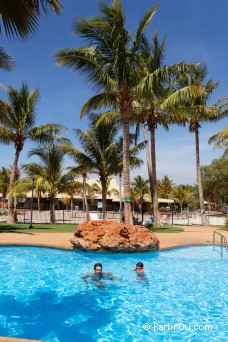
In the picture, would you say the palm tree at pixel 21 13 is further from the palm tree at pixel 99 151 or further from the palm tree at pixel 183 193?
the palm tree at pixel 183 193

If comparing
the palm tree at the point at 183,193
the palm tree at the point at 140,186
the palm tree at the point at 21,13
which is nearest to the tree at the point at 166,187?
the palm tree at the point at 183,193

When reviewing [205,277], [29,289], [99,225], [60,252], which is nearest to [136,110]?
[99,225]

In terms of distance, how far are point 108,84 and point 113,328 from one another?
12.2m

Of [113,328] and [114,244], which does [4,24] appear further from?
[114,244]

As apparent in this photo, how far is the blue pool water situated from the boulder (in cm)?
38

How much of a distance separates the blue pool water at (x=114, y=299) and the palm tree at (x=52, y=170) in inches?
500

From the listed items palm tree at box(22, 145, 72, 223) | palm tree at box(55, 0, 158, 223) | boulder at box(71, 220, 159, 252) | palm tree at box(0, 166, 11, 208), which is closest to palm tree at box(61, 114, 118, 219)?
palm tree at box(22, 145, 72, 223)

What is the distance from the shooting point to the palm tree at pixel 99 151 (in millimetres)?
22641

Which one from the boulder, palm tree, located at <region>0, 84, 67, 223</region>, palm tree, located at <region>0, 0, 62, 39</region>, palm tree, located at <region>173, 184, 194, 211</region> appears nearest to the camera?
palm tree, located at <region>0, 0, 62, 39</region>

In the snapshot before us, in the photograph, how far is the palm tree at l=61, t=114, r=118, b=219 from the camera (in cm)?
2264

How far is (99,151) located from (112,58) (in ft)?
28.2

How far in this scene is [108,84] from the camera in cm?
1524

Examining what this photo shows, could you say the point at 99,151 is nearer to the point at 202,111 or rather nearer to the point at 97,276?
the point at 202,111

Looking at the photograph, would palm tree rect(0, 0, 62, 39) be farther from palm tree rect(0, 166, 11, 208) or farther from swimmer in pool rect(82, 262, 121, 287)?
palm tree rect(0, 166, 11, 208)
